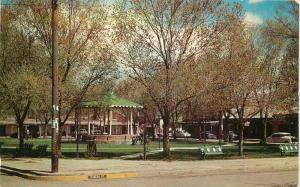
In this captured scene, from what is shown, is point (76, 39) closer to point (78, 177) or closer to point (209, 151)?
point (209, 151)

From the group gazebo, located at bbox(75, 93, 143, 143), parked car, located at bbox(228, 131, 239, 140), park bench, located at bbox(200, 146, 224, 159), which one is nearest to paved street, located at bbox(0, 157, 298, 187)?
park bench, located at bbox(200, 146, 224, 159)

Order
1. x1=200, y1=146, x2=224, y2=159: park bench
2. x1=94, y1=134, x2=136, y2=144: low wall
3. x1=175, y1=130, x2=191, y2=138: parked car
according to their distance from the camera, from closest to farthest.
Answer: x1=200, y1=146, x2=224, y2=159: park bench → x1=94, y1=134, x2=136, y2=144: low wall → x1=175, y1=130, x2=191, y2=138: parked car

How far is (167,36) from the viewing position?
26.2m

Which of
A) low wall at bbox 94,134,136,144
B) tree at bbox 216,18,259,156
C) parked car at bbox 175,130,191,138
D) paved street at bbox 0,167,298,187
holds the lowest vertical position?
parked car at bbox 175,130,191,138

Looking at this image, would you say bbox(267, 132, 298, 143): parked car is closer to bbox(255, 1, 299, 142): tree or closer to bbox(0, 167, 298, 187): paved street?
bbox(255, 1, 299, 142): tree

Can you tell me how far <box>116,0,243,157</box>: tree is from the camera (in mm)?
25797

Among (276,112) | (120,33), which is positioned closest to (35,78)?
(120,33)

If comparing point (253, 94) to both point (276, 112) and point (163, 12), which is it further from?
point (163, 12)

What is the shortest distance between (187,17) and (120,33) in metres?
3.23

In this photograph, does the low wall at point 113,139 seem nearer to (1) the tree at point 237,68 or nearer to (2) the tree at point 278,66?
(2) the tree at point 278,66

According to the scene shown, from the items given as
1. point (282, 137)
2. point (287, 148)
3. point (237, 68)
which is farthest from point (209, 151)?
point (282, 137)

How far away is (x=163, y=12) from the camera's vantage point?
25875mm

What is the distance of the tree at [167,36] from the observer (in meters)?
25.8

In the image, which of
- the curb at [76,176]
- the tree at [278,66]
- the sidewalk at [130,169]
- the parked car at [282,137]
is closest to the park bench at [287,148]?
the tree at [278,66]
